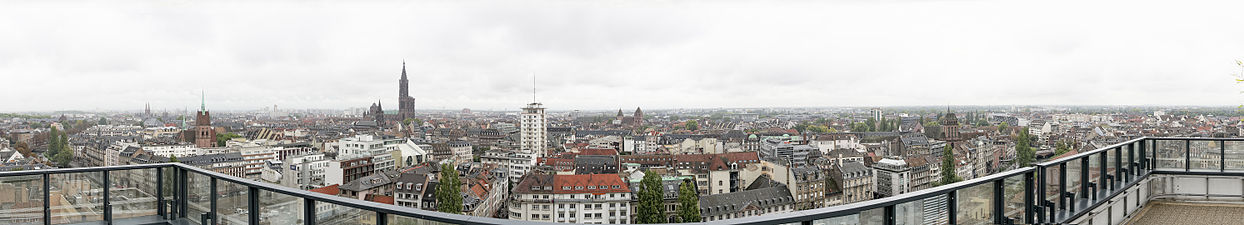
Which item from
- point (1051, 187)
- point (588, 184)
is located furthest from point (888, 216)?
point (588, 184)

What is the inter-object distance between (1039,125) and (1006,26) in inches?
311

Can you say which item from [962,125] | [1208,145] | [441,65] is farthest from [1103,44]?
[441,65]

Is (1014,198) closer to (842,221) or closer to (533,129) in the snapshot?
(842,221)

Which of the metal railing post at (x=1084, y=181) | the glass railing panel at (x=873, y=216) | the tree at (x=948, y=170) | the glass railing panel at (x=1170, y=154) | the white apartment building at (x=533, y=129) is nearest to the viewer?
the glass railing panel at (x=873, y=216)

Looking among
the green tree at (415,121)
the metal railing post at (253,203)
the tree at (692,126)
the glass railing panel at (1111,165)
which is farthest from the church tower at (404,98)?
the glass railing panel at (1111,165)

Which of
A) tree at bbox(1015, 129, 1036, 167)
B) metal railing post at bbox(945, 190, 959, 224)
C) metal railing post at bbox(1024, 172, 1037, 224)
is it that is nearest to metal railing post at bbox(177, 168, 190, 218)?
metal railing post at bbox(945, 190, 959, 224)

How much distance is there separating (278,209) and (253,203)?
15 centimetres

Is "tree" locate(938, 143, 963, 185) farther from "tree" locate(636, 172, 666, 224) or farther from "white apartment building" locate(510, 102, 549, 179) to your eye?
"white apartment building" locate(510, 102, 549, 179)

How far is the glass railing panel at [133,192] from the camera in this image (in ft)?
7.63

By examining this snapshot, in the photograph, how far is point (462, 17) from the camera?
45938 mm

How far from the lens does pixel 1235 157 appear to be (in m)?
3.27

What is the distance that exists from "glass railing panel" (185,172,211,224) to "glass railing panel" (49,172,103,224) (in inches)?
14.5

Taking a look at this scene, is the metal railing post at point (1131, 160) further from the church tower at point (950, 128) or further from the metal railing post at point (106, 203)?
the church tower at point (950, 128)

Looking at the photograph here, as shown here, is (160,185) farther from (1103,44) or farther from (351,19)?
(351,19)
